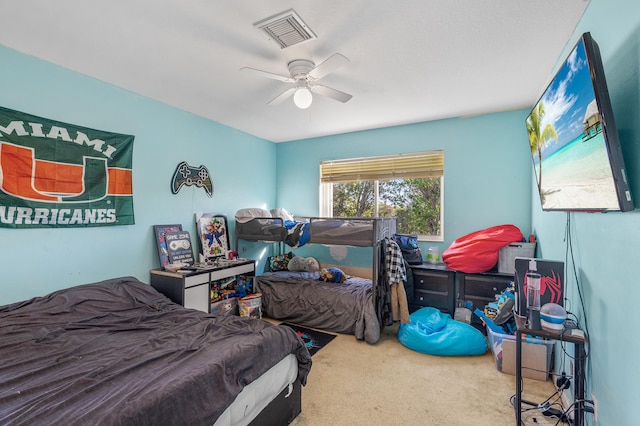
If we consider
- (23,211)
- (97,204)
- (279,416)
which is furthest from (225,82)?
(279,416)

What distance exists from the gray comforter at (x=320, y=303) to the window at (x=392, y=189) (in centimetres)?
106

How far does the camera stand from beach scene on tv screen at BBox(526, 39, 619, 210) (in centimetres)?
121

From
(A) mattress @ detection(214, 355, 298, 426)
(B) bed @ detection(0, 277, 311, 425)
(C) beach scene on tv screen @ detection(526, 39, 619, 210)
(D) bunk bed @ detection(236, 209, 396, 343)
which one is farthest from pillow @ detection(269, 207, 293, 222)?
(C) beach scene on tv screen @ detection(526, 39, 619, 210)

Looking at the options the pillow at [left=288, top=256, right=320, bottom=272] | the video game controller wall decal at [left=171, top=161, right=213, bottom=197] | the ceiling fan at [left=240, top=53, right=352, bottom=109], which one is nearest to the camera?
the ceiling fan at [left=240, top=53, right=352, bottom=109]

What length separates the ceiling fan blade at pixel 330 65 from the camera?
6.25ft

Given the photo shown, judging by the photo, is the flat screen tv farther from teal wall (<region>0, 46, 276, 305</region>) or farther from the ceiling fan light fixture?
teal wall (<region>0, 46, 276, 305</region>)

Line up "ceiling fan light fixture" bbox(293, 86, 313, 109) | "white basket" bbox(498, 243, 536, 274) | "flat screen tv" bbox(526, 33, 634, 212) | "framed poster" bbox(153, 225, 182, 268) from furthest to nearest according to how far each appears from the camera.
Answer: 1. "framed poster" bbox(153, 225, 182, 268)
2. "white basket" bbox(498, 243, 536, 274)
3. "ceiling fan light fixture" bbox(293, 86, 313, 109)
4. "flat screen tv" bbox(526, 33, 634, 212)

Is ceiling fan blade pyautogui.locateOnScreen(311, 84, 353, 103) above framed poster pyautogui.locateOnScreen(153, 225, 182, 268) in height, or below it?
above

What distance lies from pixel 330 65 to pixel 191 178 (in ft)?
7.34

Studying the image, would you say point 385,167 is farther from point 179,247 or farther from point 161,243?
point 161,243

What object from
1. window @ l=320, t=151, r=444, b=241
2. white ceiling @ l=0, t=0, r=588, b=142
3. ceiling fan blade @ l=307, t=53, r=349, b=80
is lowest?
window @ l=320, t=151, r=444, b=241

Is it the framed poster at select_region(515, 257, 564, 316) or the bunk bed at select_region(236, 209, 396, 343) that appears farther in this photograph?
the bunk bed at select_region(236, 209, 396, 343)

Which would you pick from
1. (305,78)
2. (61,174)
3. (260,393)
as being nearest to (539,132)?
(305,78)

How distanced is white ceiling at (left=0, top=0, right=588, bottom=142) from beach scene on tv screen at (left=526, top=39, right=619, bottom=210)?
1.94 feet
